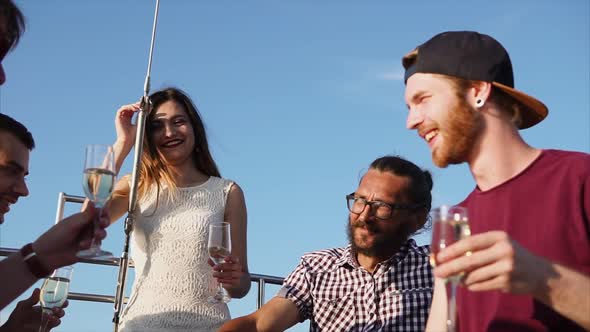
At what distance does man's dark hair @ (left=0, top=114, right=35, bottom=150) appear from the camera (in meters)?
2.92

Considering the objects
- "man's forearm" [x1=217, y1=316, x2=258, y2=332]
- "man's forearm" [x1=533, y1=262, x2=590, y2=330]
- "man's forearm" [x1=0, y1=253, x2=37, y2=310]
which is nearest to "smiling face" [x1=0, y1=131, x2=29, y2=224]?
"man's forearm" [x1=0, y1=253, x2=37, y2=310]

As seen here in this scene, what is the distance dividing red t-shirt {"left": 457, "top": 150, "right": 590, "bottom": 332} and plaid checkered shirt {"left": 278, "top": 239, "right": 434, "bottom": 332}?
3.60ft

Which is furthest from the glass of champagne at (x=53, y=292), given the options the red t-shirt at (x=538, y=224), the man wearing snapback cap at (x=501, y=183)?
the red t-shirt at (x=538, y=224)

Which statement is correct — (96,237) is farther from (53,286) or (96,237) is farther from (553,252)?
(553,252)

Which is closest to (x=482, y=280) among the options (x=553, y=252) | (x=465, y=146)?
(x=553, y=252)

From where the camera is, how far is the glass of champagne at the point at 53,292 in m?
3.11

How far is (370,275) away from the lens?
11.1ft

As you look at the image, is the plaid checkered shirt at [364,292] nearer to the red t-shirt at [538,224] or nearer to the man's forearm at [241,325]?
the man's forearm at [241,325]

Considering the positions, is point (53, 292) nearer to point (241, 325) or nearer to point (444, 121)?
point (241, 325)

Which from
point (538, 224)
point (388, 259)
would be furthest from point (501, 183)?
point (388, 259)

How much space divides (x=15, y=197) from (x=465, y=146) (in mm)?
1791

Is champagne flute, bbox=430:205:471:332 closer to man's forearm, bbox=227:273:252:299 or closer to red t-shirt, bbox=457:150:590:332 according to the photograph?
red t-shirt, bbox=457:150:590:332

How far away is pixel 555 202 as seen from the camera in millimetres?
2010

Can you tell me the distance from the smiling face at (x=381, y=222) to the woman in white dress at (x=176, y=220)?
0.60m
